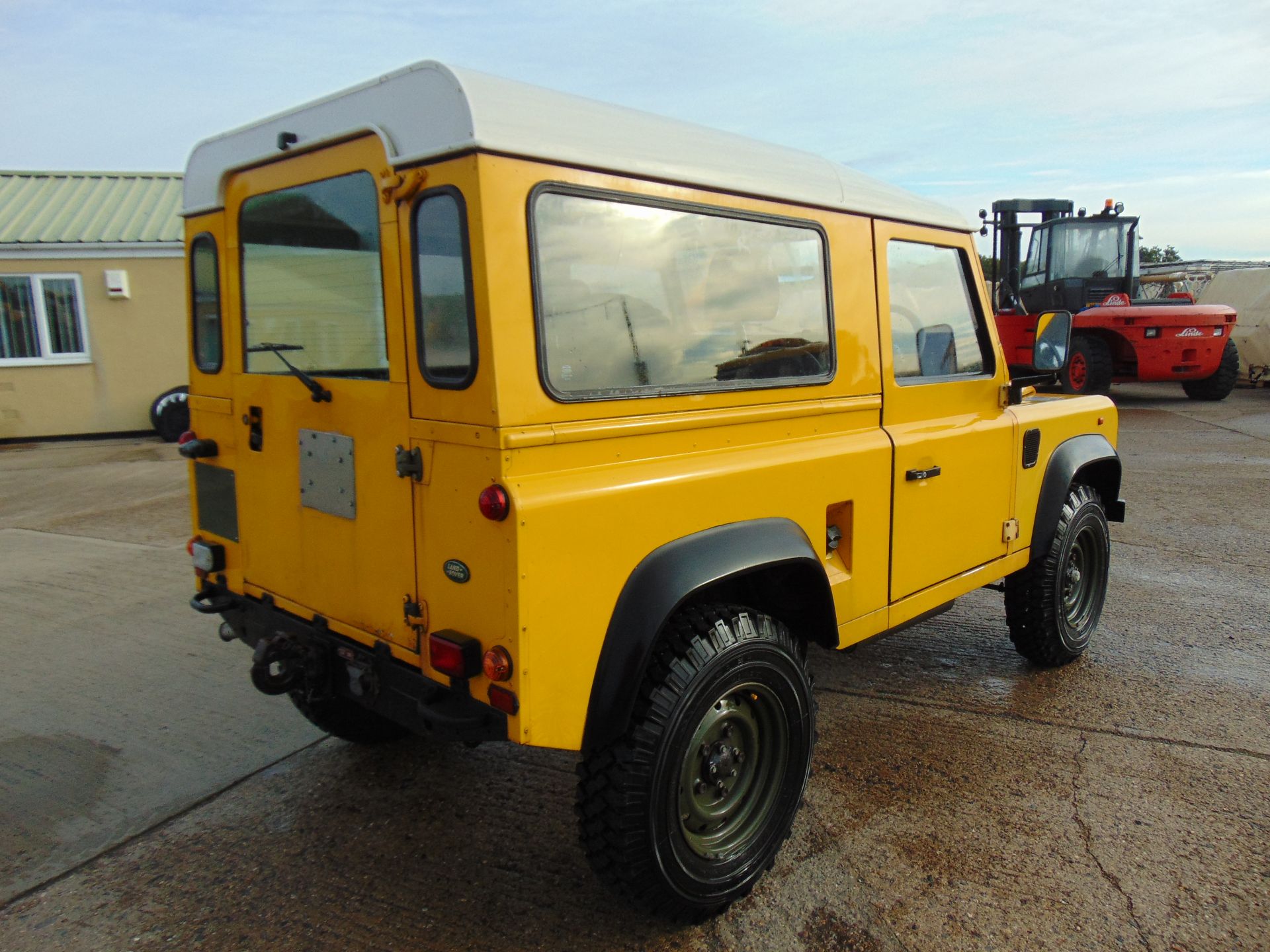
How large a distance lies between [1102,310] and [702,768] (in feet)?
42.8

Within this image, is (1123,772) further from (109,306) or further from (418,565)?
(109,306)

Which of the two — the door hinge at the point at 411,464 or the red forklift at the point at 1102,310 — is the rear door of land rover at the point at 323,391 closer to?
→ the door hinge at the point at 411,464

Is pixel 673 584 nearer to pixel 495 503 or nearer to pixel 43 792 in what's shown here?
pixel 495 503

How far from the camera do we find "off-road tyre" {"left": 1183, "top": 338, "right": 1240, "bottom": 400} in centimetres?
1416

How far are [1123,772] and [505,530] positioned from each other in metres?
2.62

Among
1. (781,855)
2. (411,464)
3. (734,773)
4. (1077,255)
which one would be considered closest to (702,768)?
(734,773)

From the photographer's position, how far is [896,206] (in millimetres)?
3344

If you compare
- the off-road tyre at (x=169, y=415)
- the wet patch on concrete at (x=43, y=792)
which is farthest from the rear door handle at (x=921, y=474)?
the off-road tyre at (x=169, y=415)

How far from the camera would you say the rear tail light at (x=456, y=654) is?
2225mm

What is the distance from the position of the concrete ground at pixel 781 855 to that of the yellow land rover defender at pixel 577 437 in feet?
1.18

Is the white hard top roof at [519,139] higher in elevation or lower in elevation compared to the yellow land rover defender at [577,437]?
higher

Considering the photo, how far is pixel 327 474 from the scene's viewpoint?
2.66 m

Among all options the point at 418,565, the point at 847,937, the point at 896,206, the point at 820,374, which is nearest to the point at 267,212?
the point at 418,565

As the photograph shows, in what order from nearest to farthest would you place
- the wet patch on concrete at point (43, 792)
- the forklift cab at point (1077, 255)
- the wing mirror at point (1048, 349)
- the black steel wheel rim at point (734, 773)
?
the black steel wheel rim at point (734, 773) → the wet patch on concrete at point (43, 792) → the wing mirror at point (1048, 349) → the forklift cab at point (1077, 255)
